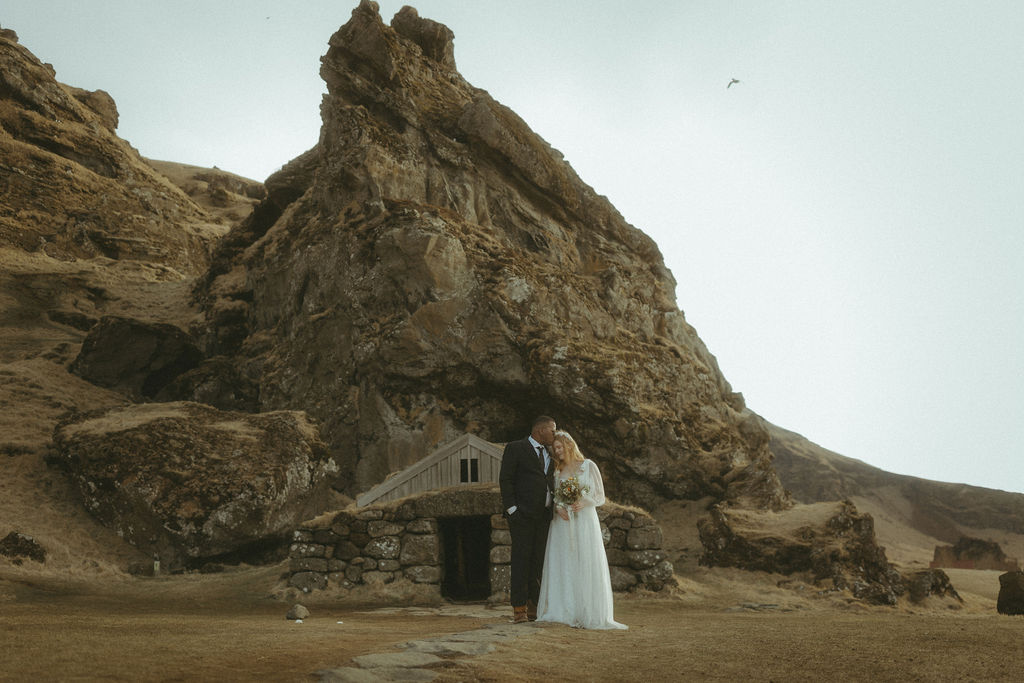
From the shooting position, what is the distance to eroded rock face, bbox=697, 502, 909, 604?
17734mm

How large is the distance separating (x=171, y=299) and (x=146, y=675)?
115 ft

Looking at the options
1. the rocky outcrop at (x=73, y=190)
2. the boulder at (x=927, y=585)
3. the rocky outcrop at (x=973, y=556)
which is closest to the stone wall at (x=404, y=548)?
the boulder at (x=927, y=585)

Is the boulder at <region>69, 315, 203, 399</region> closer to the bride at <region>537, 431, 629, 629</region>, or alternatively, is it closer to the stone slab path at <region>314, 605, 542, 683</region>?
the bride at <region>537, 431, 629, 629</region>

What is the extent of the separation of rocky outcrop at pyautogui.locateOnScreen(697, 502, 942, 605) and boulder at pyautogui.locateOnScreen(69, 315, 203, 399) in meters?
22.5

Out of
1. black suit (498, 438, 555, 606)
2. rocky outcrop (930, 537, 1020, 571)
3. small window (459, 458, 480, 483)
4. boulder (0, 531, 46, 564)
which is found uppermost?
small window (459, 458, 480, 483)

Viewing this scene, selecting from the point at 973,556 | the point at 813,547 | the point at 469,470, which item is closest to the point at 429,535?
the point at 469,470

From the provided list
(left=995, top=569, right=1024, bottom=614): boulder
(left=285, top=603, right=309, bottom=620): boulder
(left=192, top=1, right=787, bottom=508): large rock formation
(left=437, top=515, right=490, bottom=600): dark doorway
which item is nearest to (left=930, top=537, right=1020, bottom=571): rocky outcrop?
(left=192, top=1, right=787, bottom=508): large rock formation

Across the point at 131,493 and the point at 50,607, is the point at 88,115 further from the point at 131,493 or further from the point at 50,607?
the point at 50,607

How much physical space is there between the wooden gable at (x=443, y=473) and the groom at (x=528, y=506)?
20.4ft

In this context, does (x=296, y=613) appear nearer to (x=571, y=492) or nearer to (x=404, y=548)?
(x=404, y=548)

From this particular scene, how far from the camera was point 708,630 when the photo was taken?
7398 millimetres

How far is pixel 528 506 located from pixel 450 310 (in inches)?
650

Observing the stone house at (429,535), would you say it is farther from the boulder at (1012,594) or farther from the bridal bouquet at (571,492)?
the boulder at (1012,594)

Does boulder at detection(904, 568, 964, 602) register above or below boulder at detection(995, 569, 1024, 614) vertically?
below
